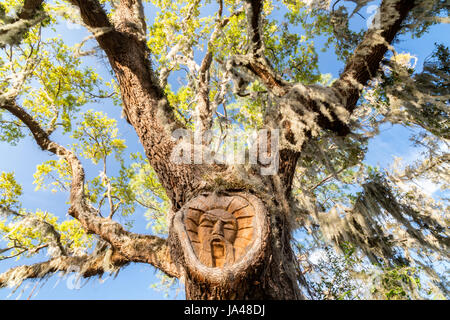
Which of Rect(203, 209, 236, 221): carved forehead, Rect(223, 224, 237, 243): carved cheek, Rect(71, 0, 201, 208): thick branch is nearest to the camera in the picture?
Rect(223, 224, 237, 243): carved cheek

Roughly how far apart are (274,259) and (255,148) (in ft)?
4.52

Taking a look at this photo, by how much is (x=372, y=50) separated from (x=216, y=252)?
3.71 meters

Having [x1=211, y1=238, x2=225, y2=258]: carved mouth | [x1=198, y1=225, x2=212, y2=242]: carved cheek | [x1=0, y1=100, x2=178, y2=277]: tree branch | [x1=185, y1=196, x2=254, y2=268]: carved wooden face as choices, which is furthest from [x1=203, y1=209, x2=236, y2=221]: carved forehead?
[x1=0, y1=100, x2=178, y2=277]: tree branch

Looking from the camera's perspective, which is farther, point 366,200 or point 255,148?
point 366,200

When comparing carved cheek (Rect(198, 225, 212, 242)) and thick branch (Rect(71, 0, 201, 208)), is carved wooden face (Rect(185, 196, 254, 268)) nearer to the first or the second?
carved cheek (Rect(198, 225, 212, 242))

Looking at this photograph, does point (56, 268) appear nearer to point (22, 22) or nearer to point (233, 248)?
point (233, 248)

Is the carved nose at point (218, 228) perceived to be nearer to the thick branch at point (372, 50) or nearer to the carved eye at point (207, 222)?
the carved eye at point (207, 222)

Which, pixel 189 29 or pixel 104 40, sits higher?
pixel 189 29

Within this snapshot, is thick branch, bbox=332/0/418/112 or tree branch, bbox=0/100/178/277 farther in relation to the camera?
thick branch, bbox=332/0/418/112

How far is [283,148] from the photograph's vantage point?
9.63 ft

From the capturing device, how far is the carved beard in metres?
1.91
